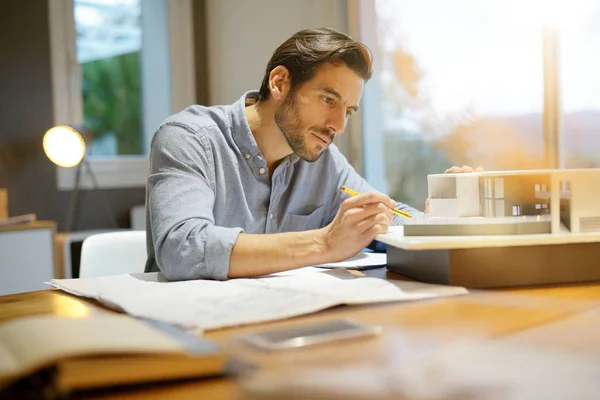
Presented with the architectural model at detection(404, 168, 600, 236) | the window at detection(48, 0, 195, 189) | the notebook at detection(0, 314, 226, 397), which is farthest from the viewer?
the window at detection(48, 0, 195, 189)

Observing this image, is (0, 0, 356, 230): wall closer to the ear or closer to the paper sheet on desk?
the ear

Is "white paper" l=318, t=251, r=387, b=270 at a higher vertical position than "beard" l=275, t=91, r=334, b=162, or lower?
lower

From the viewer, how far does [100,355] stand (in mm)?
598

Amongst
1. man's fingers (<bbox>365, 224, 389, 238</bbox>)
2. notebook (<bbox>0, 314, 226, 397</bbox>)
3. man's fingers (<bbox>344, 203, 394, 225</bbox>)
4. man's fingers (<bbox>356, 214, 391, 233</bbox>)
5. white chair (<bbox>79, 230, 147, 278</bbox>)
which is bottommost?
white chair (<bbox>79, 230, 147, 278</bbox>)

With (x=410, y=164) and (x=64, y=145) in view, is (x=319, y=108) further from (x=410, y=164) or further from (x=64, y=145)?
(x=64, y=145)

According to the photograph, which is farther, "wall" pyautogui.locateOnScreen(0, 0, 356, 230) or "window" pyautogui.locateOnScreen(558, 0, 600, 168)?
"wall" pyautogui.locateOnScreen(0, 0, 356, 230)

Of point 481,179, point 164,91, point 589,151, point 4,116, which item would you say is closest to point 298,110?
point 481,179

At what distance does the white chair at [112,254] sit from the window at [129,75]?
212 cm

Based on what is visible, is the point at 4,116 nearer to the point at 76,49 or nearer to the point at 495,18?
the point at 76,49

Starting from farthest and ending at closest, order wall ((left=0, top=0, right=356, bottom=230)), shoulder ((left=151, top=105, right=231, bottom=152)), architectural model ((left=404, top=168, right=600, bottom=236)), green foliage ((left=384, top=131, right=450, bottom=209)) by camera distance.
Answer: wall ((left=0, top=0, right=356, bottom=230)) < green foliage ((left=384, top=131, right=450, bottom=209)) < shoulder ((left=151, top=105, right=231, bottom=152)) < architectural model ((left=404, top=168, right=600, bottom=236))

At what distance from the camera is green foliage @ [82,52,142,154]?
153 inches

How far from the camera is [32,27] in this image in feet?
11.4

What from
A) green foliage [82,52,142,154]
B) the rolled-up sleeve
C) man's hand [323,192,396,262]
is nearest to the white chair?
the rolled-up sleeve

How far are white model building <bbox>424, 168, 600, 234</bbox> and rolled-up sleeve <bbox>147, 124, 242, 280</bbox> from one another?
374 millimetres
